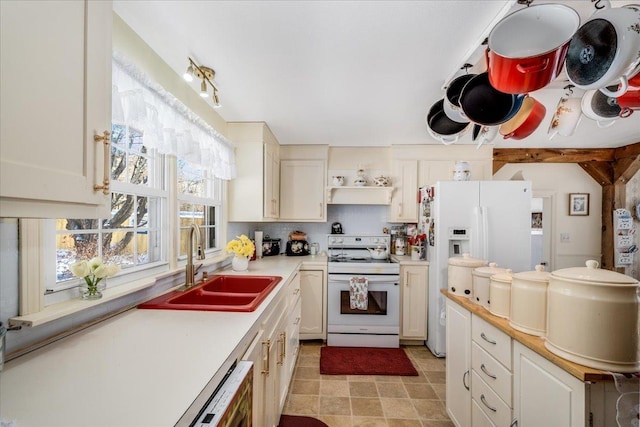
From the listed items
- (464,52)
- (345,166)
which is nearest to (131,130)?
(464,52)

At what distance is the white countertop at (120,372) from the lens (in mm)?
631

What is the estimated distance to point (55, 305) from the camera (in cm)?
102

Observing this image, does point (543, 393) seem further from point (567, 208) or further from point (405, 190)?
point (567, 208)

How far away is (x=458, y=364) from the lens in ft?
5.35

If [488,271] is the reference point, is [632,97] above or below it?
above

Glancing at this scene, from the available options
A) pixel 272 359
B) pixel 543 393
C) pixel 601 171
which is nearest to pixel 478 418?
pixel 543 393

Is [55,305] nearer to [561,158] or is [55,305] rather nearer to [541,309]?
[541,309]

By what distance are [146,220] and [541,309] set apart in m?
2.06

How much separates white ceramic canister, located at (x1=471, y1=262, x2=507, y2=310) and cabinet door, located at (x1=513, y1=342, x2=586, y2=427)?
0.32m

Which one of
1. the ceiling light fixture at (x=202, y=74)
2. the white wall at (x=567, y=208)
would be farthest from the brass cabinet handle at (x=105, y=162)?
the white wall at (x=567, y=208)

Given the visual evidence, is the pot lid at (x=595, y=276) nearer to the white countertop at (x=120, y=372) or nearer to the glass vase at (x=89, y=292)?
the white countertop at (x=120, y=372)

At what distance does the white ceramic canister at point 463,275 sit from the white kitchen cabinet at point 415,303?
1.26m

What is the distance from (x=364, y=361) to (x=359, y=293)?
0.63 metres

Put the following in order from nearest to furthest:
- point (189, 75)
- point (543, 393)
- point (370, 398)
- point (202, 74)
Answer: point (543, 393) < point (189, 75) < point (202, 74) < point (370, 398)
